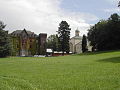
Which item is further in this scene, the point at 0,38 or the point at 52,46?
the point at 52,46

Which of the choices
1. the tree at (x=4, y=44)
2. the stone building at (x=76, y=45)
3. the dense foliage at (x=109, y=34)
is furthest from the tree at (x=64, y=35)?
the stone building at (x=76, y=45)

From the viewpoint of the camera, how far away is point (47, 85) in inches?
562

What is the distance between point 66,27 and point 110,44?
98.0 feet

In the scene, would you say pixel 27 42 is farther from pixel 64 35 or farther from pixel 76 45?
pixel 76 45

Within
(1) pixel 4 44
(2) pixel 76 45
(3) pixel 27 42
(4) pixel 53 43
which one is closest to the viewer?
(1) pixel 4 44

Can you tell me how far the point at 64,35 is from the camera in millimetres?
116375

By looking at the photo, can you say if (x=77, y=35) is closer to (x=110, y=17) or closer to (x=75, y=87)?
(x=110, y=17)

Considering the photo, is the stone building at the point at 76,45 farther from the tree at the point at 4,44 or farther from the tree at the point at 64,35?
the tree at the point at 4,44

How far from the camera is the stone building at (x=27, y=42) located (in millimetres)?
124625

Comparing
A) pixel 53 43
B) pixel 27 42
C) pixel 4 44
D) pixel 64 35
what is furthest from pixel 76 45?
pixel 4 44

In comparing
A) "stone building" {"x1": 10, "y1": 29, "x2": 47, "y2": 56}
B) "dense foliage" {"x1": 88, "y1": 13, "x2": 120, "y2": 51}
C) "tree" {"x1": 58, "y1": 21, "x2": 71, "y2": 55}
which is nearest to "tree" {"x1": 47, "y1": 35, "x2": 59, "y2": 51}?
"stone building" {"x1": 10, "y1": 29, "x2": 47, "y2": 56}

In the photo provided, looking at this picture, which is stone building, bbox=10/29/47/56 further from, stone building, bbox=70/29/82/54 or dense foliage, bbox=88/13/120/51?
stone building, bbox=70/29/82/54

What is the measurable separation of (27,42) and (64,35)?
21.5 metres

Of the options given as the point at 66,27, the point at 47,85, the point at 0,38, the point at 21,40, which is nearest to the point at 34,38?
the point at 21,40
